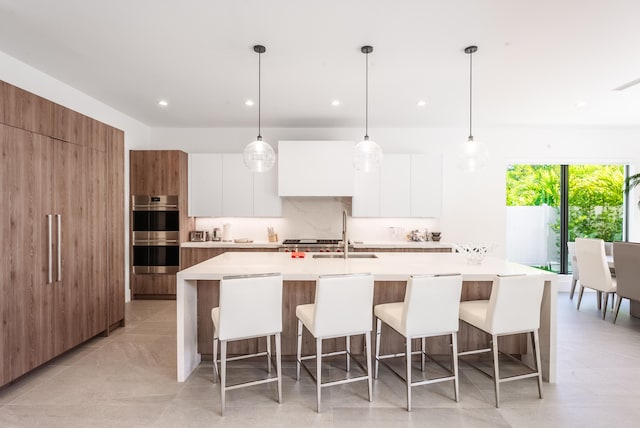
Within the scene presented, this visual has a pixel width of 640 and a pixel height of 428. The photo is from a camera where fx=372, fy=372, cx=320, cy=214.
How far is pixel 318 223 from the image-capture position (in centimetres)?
606

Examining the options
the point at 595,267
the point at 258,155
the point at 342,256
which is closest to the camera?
the point at 258,155

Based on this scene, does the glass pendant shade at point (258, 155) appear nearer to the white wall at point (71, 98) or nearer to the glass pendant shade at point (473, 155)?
the glass pendant shade at point (473, 155)

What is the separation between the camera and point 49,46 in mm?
3199

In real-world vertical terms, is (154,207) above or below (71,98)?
below

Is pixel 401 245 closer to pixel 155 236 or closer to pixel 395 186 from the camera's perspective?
pixel 395 186

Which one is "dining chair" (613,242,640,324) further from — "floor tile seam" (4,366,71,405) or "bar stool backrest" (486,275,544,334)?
"floor tile seam" (4,366,71,405)

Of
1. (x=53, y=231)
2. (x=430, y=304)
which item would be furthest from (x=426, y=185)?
(x=53, y=231)

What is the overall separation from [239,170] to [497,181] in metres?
4.18

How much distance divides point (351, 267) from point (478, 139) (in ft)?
13.6

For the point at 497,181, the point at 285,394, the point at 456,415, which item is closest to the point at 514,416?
the point at 456,415

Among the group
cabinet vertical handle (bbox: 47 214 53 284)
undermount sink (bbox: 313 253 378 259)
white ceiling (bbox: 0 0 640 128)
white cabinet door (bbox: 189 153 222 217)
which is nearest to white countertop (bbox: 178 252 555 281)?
undermount sink (bbox: 313 253 378 259)

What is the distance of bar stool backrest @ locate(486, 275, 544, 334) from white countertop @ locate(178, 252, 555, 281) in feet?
0.83

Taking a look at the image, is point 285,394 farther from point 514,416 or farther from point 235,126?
point 235,126

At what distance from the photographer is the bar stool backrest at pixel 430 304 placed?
2525 millimetres
